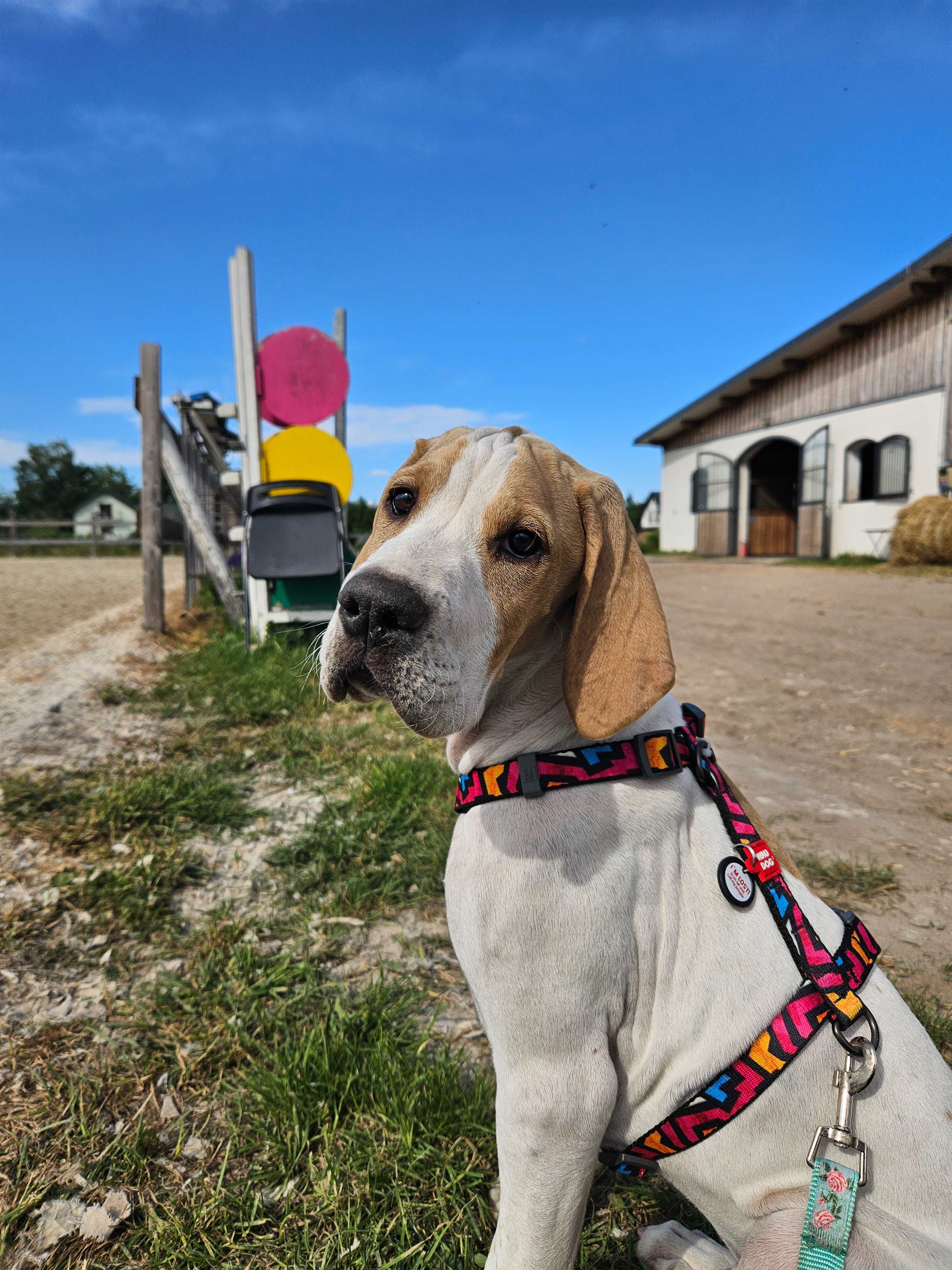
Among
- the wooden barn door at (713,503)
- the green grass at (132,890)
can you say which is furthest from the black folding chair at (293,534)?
the wooden barn door at (713,503)

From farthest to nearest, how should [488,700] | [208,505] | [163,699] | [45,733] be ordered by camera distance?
[208,505], [163,699], [45,733], [488,700]

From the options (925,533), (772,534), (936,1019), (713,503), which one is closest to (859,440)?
(925,533)

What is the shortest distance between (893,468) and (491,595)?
18635mm

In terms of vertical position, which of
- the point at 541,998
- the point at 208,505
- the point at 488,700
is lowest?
the point at 541,998

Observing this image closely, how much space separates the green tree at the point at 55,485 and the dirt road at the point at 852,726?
263 ft

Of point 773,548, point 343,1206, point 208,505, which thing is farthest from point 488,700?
point 773,548

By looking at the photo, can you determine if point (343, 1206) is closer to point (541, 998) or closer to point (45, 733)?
point (541, 998)

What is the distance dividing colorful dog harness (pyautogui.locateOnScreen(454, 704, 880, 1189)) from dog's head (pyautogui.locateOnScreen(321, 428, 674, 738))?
0.36 ft

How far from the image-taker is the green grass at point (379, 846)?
2973 mm

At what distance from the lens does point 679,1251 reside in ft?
4.90

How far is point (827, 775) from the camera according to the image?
414 cm

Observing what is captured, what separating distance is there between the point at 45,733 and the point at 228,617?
13.3ft

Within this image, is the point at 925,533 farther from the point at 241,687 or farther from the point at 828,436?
the point at 241,687

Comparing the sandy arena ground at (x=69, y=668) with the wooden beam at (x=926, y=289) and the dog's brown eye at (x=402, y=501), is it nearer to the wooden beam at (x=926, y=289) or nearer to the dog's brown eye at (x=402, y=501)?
the dog's brown eye at (x=402, y=501)
